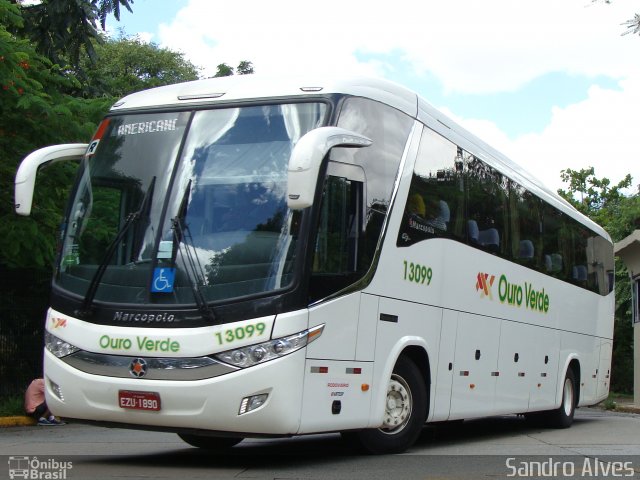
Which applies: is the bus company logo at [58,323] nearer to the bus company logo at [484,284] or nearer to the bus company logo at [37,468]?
the bus company logo at [37,468]

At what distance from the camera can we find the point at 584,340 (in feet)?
56.9

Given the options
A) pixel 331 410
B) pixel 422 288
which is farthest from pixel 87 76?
pixel 331 410

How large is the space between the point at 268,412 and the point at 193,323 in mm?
994

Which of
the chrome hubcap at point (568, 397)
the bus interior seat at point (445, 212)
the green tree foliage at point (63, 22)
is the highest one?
the green tree foliage at point (63, 22)

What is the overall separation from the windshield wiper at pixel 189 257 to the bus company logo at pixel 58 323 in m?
1.35

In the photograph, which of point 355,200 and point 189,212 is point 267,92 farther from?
point 189,212

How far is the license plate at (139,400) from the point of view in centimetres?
818

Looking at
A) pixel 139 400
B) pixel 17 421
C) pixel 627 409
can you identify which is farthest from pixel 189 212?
pixel 627 409

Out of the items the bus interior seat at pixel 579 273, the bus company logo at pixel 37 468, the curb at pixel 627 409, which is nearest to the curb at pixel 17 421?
the bus company logo at pixel 37 468

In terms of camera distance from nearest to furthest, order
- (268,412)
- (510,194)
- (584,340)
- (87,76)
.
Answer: (268,412), (510,194), (584,340), (87,76)

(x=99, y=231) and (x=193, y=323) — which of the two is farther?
(x=99, y=231)

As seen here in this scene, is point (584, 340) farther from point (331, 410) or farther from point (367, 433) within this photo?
point (331, 410)

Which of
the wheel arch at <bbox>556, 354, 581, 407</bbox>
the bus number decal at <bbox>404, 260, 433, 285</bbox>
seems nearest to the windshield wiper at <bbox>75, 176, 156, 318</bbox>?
the bus number decal at <bbox>404, 260, 433, 285</bbox>

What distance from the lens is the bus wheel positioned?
1051 centimetres
